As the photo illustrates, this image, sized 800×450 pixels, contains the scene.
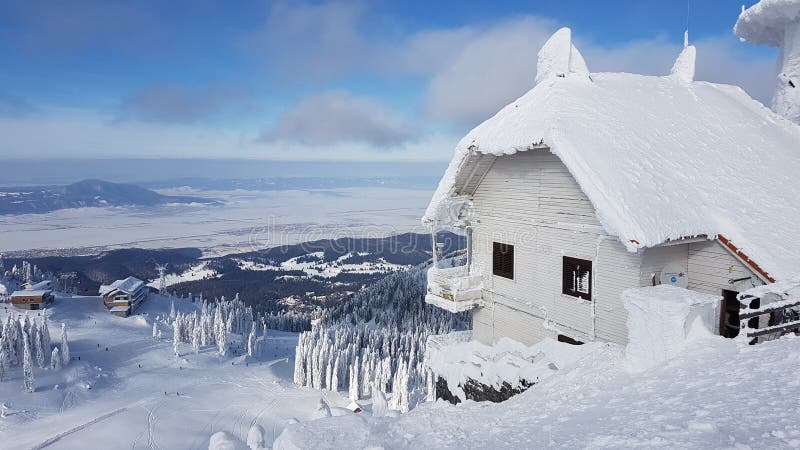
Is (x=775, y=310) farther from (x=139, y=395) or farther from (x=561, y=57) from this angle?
(x=139, y=395)

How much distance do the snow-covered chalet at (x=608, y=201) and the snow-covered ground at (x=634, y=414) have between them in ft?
6.01

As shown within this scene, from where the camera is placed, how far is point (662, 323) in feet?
28.1

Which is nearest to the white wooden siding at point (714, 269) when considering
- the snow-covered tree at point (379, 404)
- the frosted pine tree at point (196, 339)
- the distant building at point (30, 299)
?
the snow-covered tree at point (379, 404)

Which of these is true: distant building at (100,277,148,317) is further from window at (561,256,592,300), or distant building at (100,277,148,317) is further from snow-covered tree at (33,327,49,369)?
window at (561,256,592,300)

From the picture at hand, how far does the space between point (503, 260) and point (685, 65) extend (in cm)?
1080

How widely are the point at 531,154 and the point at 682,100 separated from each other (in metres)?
6.40

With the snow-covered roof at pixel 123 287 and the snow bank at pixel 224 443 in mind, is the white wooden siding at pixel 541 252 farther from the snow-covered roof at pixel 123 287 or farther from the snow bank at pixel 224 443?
the snow-covered roof at pixel 123 287

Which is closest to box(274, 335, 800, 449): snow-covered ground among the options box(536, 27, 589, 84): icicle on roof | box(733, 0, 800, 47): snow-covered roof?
box(536, 27, 589, 84): icicle on roof

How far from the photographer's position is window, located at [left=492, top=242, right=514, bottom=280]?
52.2 feet

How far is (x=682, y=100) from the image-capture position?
15914 mm

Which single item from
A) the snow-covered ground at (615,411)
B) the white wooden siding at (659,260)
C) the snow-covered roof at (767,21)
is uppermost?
the snow-covered roof at (767,21)

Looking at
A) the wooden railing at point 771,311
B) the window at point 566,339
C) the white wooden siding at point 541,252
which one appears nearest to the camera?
the wooden railing at point 771,311

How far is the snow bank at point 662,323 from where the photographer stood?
27.9ft

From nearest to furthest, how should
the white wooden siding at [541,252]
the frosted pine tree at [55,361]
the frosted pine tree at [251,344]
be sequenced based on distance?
the white wooden siding at [541,252] < the frosted pine tree at [55,361] < the frosted pine tree at [251,344]
